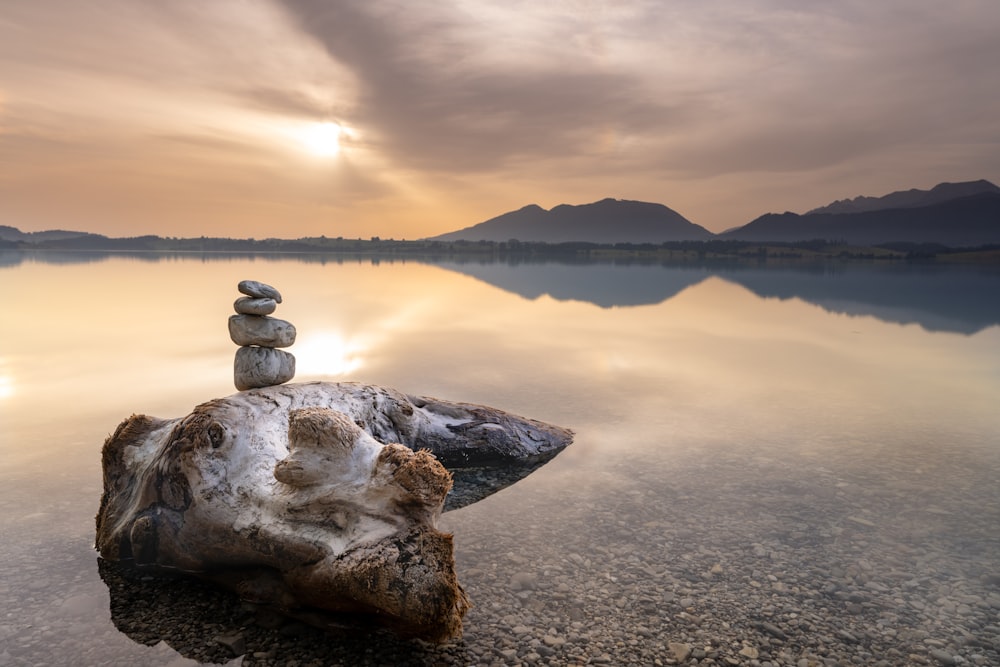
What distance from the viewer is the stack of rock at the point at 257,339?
35.5 ft

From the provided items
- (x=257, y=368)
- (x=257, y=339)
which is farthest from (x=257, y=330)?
(x=257, y=368)

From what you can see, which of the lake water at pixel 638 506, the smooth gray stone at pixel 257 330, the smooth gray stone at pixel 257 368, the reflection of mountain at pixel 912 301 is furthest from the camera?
the reflection of mountain at pixel 912 301

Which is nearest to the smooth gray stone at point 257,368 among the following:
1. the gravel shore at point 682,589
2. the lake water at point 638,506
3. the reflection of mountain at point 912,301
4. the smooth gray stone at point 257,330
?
the smooth gray stone at point 257,330

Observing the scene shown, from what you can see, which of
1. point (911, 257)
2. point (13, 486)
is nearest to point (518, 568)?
point (13, 486)

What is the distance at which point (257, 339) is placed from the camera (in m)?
11.0

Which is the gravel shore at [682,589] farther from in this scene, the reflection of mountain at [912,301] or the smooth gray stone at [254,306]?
the reflection of mountain at [912,301]

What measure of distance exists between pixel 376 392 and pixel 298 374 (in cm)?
782

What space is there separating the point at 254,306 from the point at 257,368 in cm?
108

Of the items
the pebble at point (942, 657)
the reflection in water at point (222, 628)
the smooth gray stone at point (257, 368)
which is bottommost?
the pebble at point (942, 657)

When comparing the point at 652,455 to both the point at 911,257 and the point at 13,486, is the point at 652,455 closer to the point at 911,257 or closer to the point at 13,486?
the point at 13,486

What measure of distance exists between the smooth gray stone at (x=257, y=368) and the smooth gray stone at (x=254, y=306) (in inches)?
25.4

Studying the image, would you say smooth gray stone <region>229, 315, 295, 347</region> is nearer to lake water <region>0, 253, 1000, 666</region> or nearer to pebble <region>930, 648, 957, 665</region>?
lake water <region>0, 253, 1000, 666</region>

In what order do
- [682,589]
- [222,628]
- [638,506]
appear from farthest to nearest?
1. [638,506]
2. [682,589]
3. [222,628]

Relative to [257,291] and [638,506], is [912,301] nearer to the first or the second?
→ [638,506]
